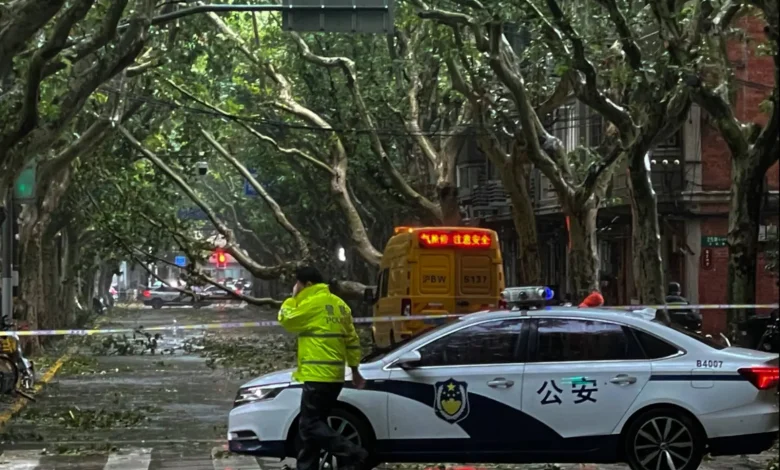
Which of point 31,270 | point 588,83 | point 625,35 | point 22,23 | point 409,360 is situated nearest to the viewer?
point 409,360

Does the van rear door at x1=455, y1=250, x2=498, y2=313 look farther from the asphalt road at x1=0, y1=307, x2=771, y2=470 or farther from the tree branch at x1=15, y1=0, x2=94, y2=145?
the tree branch at x1=15, y1=0, x2=94, y2=145

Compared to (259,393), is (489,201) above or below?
above

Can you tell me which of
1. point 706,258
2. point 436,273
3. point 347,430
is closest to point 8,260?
point 436,273

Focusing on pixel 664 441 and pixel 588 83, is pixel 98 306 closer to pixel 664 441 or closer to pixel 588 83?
pixel 588 83

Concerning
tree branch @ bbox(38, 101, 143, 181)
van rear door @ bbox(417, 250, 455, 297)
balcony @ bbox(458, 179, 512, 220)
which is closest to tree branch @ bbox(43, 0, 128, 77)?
tree branch @ bbox(38, 101, 143, 181)

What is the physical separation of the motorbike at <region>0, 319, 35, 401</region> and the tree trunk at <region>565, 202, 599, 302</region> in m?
9.41

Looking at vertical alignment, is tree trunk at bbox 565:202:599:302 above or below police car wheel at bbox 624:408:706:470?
above

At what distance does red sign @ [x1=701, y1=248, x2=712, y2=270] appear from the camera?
93.0ft

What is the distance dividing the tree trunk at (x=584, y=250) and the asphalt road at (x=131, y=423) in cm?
621

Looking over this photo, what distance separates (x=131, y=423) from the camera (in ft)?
51.5

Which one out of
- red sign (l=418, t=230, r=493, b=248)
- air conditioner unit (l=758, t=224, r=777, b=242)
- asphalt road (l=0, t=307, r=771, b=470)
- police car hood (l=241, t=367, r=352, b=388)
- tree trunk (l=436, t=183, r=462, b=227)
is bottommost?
asphalt road (l=0, t=307, r=771, b=470)

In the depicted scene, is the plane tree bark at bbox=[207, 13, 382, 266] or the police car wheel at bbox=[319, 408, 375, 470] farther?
the plane tree bark at bbox=[207, 13, 382, 266]

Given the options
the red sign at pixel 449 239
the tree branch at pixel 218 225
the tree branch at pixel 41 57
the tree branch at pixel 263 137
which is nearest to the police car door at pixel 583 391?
the tree branch at pixel 41 57

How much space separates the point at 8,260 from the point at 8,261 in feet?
0.06
